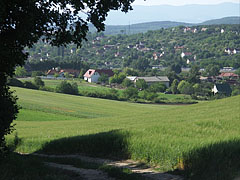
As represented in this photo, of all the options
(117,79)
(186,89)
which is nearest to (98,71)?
(117,79)

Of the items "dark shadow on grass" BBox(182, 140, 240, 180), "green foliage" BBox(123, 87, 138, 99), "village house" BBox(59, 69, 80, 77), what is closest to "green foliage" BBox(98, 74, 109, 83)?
"village house" BBox(59, 69, 80, 77)

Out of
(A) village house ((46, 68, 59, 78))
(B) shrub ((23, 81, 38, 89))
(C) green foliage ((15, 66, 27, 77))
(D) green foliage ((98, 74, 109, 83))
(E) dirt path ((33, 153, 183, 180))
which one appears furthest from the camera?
(A) village house ((46, 68, 59, 78))

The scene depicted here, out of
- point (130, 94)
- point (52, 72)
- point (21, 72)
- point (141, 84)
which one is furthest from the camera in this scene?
point (52, 72)

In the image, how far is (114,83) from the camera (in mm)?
177250

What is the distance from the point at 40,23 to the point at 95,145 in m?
5.74

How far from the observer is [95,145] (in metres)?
14.5

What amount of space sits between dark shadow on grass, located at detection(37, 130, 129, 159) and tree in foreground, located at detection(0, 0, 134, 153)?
3871 millimetres

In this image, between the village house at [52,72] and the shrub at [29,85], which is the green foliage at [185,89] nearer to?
the shrub at [29,85]

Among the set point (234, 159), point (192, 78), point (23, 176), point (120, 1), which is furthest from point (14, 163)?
point (192, 78)

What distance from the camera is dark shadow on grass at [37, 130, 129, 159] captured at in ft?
44.9

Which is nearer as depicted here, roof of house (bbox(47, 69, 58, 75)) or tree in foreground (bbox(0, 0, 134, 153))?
tree in foreground (bbox(0, 0, 134, 153))

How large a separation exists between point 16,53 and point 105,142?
17.8ft

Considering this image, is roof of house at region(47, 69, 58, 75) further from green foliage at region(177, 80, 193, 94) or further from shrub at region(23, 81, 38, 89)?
shrub at region(23, 81, 38, 89)

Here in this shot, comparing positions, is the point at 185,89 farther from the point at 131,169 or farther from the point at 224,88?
the point at 131,169
